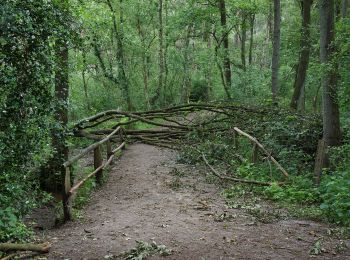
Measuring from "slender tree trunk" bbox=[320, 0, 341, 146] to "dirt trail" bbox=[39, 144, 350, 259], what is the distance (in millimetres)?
3509

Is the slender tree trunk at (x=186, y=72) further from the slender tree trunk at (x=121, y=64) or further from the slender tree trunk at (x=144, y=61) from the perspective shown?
the slender tree trunk at (x=121, y=64)

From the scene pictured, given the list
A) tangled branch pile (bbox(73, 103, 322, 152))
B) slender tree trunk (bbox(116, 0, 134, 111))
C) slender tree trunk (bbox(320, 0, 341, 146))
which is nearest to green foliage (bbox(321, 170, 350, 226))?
slender tree trunk (bbox(320, 0, 341, 146))

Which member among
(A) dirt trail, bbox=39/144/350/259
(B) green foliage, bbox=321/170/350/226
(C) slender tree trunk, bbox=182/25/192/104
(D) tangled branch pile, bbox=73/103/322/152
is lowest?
(A) dirt trail, bbox=39/144/350/259

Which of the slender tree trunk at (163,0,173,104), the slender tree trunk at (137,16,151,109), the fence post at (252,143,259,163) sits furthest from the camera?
the slender tree trunk at (163,0,173,104)

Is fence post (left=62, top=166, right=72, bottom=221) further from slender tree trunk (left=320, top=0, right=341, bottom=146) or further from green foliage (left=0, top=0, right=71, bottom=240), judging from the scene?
slender tree trunk (left=320, top=0, right=341, bottom=146)

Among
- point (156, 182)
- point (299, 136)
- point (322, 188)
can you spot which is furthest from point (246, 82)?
point (322, 188)

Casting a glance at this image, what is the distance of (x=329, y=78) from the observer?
34.0ft

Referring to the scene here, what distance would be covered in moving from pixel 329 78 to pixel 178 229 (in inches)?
257

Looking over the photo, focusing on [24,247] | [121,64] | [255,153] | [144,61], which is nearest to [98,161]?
[255,153]

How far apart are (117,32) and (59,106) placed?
1576 centimetres

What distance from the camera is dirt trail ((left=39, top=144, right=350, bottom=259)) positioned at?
5324mm

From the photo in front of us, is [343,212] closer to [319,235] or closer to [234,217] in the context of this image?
[319,235]

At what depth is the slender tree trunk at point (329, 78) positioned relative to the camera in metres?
9.84

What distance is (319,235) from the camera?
5.93m
